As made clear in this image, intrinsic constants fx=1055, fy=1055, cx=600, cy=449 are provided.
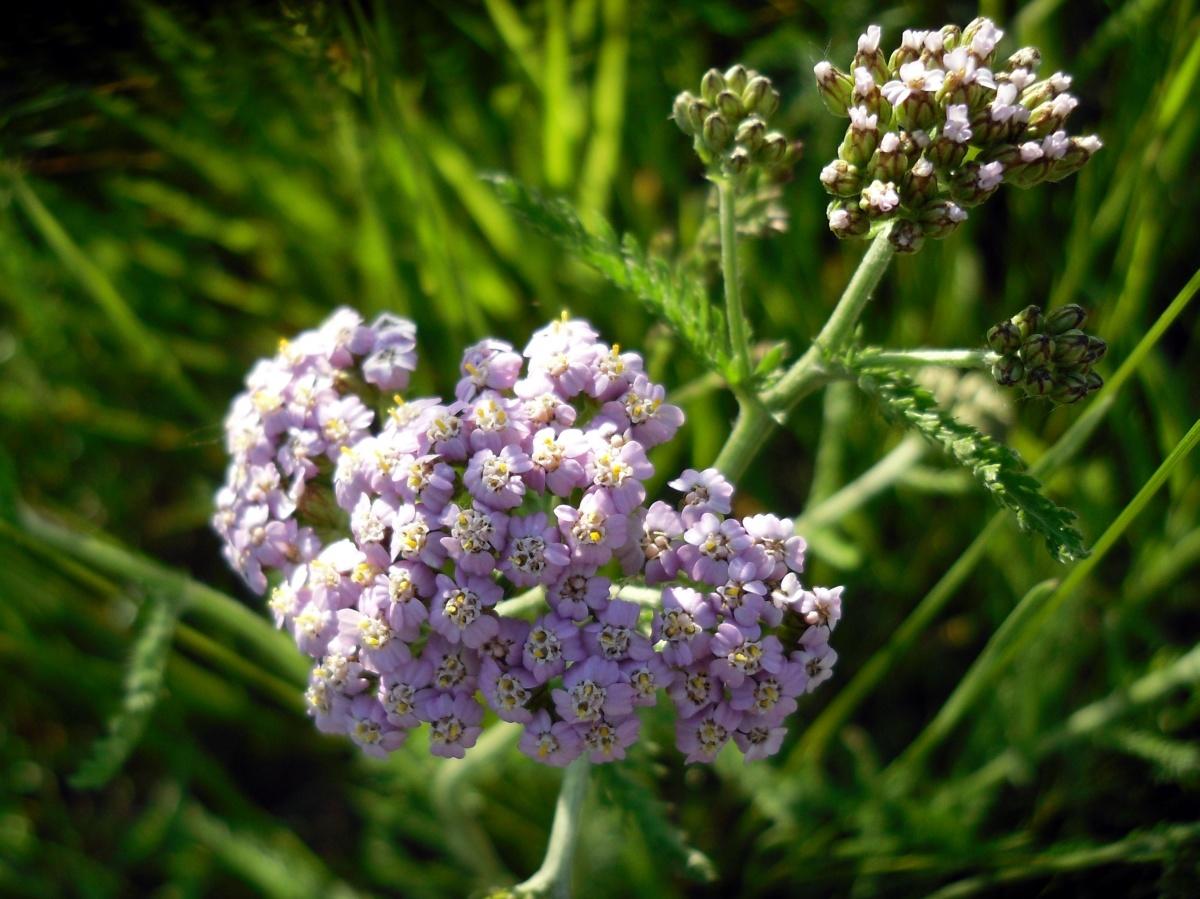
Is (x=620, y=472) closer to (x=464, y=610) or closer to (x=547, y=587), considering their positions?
(x=547, y=587)

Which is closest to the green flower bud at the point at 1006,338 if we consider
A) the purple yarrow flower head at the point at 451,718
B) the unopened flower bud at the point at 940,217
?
the unopened flower bud at the point at 940,217

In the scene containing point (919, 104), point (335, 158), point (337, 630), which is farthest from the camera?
point (335, 158)

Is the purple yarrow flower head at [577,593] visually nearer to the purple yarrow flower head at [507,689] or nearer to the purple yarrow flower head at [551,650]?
the purple yarrow flower head at [551,650]

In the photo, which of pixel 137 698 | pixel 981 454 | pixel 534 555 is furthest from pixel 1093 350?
pixel 137 698

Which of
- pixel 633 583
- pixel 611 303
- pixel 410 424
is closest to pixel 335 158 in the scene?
pixel 611 303

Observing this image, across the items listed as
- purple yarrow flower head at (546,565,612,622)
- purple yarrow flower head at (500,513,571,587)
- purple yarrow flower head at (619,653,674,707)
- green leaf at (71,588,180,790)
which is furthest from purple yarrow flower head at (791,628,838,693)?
green leaf at (71,588,180,790)

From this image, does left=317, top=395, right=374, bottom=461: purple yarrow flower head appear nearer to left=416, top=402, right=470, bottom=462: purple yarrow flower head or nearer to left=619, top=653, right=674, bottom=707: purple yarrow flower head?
left=416, top=402, right=470, bottom=462: purple yarrow flower head

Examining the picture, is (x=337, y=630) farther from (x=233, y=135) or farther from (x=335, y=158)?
(x=233, y=135)
